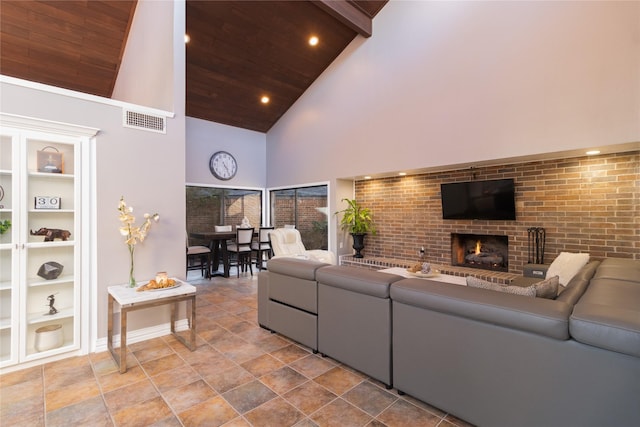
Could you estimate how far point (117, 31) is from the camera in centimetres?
526

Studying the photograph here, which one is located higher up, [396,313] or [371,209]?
[371,209]

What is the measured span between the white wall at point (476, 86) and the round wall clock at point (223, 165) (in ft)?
6.73

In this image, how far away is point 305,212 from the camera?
721cm

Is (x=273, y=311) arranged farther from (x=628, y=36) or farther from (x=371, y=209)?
(x=628, y=36)

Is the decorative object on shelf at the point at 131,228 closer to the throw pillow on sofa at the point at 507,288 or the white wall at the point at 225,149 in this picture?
the throw pillow on sofa at the point at 507,288

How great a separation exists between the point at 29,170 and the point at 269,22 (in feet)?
13.9

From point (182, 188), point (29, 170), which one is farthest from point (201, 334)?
point (29, 170)

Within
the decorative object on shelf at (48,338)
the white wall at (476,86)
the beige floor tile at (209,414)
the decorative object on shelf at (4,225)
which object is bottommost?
the beige floor tile at (209,414)

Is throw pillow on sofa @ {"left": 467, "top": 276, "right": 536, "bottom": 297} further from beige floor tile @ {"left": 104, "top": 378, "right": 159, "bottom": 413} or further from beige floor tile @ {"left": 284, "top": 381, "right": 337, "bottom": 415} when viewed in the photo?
beige floor tile @ {"left": 104, "top": 378, "right": 159, "bottom": 413}

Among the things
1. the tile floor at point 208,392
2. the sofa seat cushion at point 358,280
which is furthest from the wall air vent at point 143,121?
the sofa seat cushion at point 358,280

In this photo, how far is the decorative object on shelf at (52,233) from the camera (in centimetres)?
272

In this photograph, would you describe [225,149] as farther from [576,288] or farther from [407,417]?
[576,288]

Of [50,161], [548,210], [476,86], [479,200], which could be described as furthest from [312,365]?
[476,86]

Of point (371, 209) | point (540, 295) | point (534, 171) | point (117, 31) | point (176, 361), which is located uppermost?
point (117, 31)
